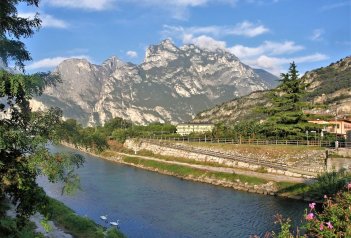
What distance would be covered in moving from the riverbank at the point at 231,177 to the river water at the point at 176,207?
2332 mm

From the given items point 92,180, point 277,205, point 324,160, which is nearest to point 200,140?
point 92,180

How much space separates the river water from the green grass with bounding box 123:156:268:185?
12.0ft

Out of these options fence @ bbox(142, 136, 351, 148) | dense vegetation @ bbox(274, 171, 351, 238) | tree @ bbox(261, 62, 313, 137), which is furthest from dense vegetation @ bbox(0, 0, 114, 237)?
tree @ bbox(261, 62, 313, 137)

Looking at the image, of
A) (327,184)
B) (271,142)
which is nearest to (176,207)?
(327,184)

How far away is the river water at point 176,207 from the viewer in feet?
123

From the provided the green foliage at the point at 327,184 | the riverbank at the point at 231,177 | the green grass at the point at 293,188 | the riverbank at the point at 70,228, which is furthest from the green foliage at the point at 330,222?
the green grass at the point at 293,188

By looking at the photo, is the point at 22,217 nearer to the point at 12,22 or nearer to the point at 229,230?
the point at 12,22

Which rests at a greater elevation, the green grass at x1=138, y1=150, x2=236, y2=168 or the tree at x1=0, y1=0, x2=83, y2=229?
the tree at x1=0, y1=0, x2=83, y2=229

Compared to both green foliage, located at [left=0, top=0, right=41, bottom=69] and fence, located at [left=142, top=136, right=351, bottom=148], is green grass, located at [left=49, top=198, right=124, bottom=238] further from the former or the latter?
fence, located at [left=142, top=136, right=351, bottom=148]

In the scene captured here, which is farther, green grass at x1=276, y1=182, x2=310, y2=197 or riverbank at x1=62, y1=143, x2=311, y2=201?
riverbank at x1=62, y1=143, x2=311, y2=201

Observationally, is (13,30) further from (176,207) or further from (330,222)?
(176,207)

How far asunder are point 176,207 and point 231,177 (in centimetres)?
1891

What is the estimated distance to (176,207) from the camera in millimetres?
47156

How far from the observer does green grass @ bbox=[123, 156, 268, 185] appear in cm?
6050
